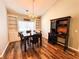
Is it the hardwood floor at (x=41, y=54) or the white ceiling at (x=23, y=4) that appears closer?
the hardwood floor at (x=41, y=54)

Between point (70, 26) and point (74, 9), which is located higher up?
point (74, 9)

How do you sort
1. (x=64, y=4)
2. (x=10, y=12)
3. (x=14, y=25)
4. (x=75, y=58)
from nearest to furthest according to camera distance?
1. (x=75, y=58)
2. (x=64, y=4)
3. (x=10, y=12)
4. (x=14, y=25)

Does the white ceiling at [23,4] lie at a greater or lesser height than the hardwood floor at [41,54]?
greater

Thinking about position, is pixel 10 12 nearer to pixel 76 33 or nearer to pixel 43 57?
pixel 43 57

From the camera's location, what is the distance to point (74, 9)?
123 inches

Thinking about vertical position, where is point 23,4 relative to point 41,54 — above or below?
above

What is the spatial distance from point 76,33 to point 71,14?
112 cm

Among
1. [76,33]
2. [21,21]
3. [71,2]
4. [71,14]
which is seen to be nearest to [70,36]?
[76,33]

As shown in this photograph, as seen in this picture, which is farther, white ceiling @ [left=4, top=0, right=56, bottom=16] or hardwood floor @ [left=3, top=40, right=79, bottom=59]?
white ceiling @ [left=4, top=0, right=56, bottom=16]

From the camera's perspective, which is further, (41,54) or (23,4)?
(23,4)

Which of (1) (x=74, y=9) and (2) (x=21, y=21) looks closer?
(1) (x=74, y=9)

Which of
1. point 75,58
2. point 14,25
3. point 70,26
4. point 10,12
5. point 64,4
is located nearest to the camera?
point 75,58

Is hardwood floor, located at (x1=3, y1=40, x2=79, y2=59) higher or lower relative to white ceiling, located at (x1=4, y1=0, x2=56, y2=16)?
lower

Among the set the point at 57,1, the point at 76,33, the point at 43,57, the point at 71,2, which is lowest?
the point at 43,57
